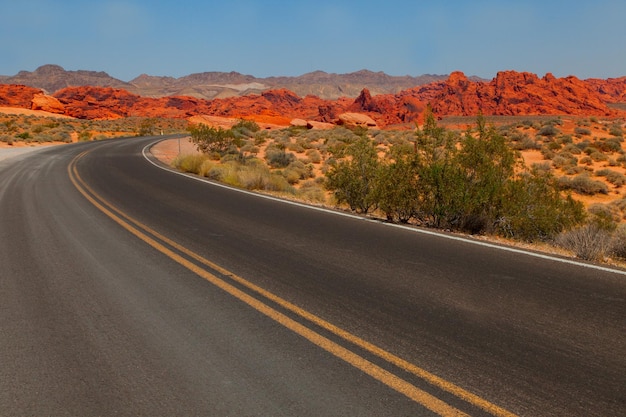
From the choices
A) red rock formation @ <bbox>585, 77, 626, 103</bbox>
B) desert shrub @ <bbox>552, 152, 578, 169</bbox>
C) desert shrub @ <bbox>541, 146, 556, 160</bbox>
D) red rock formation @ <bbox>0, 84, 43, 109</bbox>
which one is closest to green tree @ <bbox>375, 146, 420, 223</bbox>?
desert shrub @ <bbox>552, 152, 578, 169</bbox>

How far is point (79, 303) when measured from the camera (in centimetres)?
477

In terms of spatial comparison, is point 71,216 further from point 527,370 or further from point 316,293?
point 527,370

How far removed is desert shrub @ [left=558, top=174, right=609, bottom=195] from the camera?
18.3 metres

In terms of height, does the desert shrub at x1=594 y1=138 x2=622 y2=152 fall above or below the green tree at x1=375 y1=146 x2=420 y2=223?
above

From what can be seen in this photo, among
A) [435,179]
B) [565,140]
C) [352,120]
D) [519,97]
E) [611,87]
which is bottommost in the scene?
[435,179]

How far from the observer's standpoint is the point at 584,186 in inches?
728

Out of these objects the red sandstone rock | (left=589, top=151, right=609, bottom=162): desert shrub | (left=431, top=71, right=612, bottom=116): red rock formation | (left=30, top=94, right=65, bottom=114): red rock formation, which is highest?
(left=431, top=71, right=612, bottom=116): red rock formation

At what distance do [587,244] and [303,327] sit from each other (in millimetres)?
4709

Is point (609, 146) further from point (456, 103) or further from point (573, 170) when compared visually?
point (456, 103)

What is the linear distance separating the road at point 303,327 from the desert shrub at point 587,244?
0.83 meters

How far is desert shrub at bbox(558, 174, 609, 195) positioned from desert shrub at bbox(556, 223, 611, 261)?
12681 mm

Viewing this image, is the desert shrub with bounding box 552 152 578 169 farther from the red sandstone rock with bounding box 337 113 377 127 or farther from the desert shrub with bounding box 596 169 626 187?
the red sandstone rock with bounding box 337 113 377 127

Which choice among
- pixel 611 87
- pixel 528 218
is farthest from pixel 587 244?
pixel 611 87

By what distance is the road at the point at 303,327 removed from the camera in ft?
9.70
